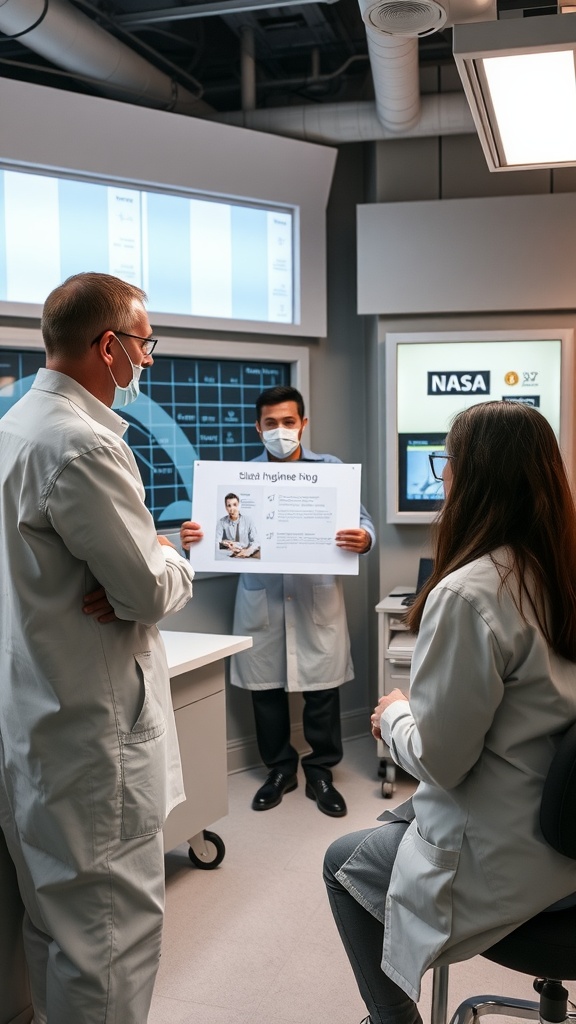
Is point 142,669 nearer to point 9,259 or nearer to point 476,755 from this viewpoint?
point 476,755

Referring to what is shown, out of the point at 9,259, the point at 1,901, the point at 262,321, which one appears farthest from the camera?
the point at 262,321

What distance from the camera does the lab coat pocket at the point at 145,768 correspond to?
1.68m

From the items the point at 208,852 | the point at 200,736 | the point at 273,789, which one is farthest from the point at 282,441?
the point at 208,852

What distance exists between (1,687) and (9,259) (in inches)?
77.4

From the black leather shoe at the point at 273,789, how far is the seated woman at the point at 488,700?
6.55 feet

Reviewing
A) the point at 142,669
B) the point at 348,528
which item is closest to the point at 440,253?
the point at 348,528

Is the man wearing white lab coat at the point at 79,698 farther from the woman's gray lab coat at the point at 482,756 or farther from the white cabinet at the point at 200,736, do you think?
the white cabinet at the point at 200,736

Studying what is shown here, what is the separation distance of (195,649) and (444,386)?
1.80 metres

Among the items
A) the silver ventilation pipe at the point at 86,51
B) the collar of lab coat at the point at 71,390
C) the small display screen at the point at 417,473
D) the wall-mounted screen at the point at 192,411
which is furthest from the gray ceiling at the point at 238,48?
the collar of lab coat at the point at 71,390

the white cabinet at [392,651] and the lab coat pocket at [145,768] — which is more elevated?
the lab coat pocket at [145,768]

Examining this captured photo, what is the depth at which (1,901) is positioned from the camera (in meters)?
1.83

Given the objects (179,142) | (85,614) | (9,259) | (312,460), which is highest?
(179,142)

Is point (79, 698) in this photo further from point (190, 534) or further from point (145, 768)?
point (190, 534)

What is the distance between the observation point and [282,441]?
11.2 ft
